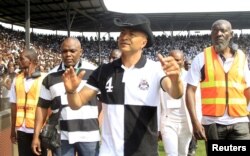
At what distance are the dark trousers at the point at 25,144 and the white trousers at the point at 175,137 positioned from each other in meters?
1.66

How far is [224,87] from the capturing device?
171 inches

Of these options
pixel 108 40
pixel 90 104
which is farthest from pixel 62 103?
pixel 108 40

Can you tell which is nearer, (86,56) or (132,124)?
(132,124)

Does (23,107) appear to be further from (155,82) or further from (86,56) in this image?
(86,56)

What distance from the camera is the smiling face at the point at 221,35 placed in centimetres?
443

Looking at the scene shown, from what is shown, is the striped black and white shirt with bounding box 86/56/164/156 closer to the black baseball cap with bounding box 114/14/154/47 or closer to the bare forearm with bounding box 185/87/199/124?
the black baseball cap with bounding box 114/14/154/47

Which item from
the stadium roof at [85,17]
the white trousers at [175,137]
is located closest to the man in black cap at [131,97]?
the white trousers at [175,137]

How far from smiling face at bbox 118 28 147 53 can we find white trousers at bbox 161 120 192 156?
9.51 ft

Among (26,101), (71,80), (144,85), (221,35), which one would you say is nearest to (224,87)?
(221,35)

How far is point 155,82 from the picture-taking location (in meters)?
2.96

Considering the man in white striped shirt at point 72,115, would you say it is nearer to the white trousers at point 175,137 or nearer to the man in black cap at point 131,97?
the man in black cap at point 131,97

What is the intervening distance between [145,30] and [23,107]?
8.59 ft

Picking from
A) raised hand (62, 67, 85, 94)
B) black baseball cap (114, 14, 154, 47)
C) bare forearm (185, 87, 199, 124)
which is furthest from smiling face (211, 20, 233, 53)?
raised hand (62, 67, 85, 94)

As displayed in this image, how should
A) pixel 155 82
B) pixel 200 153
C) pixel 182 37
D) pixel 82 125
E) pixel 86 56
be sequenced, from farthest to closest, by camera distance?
pixel 182 37
pixel 86 56
pixel 200 153
pixel 82 125
pixel 155 82
